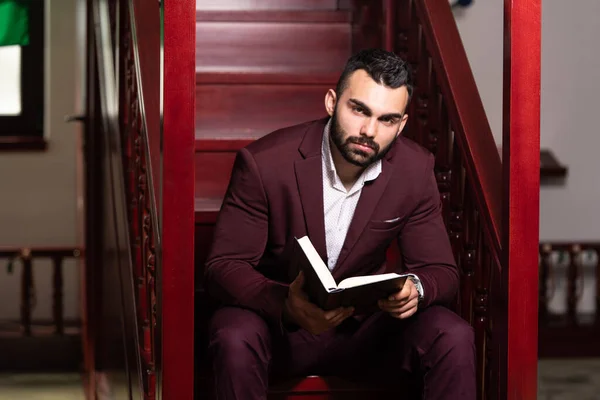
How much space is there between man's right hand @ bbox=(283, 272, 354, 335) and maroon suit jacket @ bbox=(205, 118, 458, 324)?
0.27ft

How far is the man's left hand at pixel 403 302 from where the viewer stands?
246 centimetres

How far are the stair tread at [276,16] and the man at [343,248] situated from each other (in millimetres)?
1432

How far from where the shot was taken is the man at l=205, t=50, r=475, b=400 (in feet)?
8.20

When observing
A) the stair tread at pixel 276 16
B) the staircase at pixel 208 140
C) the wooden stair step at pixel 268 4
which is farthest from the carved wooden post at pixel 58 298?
the stair tread at pixel 276 16

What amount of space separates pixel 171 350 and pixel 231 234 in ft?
1.32

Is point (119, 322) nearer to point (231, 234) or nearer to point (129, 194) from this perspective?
point (129, 194)

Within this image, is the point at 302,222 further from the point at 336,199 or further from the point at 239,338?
the point at 239,338

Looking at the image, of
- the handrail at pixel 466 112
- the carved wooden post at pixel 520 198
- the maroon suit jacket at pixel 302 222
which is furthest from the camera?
the handrail at pixel 466 112

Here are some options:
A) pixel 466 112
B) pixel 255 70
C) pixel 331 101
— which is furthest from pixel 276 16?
pixel 331 101

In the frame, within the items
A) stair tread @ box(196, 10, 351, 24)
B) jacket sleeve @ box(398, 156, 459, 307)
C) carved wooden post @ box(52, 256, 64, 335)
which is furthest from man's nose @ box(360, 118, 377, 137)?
carved wooden post @ box(52, 256, 64, 335)

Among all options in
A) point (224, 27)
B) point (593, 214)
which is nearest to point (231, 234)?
point (224, 27)

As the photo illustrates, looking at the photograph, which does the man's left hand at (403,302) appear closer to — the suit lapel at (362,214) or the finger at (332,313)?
the finger at (332,313)

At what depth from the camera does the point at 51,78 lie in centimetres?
706

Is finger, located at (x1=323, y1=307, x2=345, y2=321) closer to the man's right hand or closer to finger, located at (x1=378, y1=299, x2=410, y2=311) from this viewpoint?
the man's right hand
